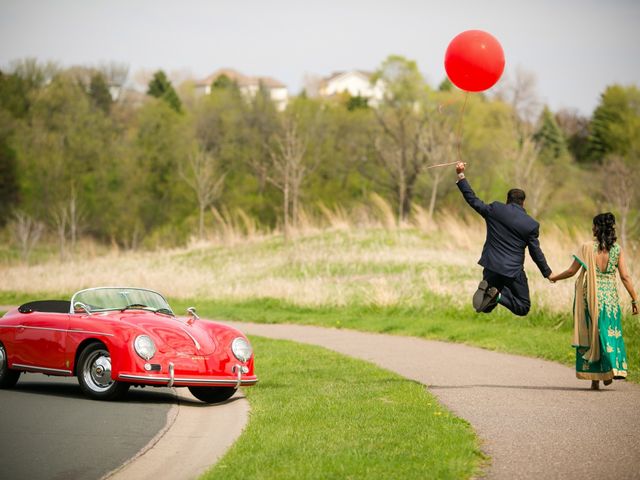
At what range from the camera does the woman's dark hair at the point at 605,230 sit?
12.3 m

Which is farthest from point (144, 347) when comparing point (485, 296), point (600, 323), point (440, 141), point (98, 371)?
point (440, 141)

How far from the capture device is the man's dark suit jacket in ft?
38.8

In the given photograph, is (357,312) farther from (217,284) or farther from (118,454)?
(118,454)

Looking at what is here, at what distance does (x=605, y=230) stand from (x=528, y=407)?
8.65ft

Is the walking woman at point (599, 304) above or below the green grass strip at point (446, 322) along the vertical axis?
above

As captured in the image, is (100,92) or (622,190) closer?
(622,190)

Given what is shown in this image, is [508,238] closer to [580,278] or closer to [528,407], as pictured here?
[580,278]

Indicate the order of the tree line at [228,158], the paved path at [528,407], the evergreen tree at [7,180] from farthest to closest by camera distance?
the evergreen tree at [7,180] < the tree line at [228,158] < the paved path at [528,407]

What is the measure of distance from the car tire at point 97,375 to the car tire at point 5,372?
1.47 m

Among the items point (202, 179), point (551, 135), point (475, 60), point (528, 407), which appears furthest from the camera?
point (551, 135)

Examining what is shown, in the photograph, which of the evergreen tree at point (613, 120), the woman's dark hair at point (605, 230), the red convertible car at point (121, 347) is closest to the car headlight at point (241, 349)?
the red convertible car at point (121, 347)

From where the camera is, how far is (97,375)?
463 inches

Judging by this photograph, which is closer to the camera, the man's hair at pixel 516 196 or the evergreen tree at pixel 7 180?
the man's hair at pixel 516 196

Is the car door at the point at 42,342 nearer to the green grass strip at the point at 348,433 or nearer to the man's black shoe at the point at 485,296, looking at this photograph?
the green grass strip at the point at 348,433
